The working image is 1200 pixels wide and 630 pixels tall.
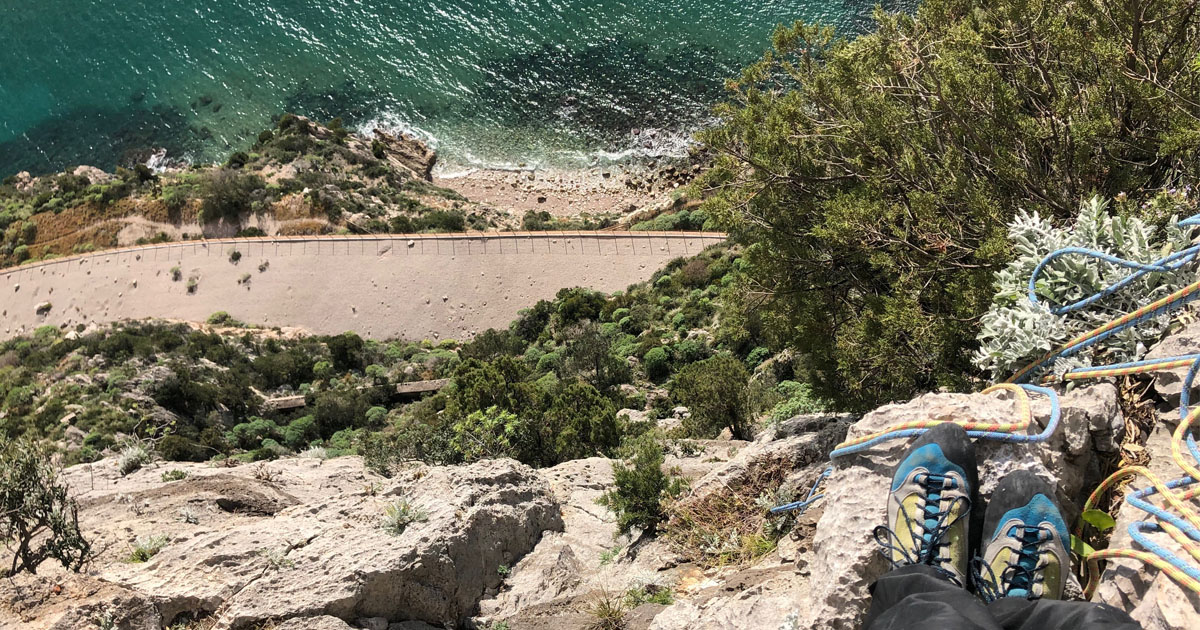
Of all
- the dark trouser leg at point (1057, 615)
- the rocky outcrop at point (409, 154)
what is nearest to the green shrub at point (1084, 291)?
the dark trouser leg at point (1057, 615)

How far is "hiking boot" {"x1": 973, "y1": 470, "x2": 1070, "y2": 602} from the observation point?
348 centimetres

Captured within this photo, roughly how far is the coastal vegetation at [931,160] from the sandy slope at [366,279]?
2756 centimetres

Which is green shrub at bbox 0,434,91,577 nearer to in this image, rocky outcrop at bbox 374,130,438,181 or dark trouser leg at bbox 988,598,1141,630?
dark trouser leg at bbox 988,598,1141,630

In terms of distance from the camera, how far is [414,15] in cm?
5253

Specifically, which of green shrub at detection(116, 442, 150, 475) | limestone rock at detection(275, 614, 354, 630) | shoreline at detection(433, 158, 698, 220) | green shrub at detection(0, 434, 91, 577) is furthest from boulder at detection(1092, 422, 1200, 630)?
shoreline at detection(433, 158, 698, 220)

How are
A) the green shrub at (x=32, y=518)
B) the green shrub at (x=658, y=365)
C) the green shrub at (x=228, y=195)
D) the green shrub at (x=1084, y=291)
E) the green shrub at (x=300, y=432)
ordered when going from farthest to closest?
1. the green shrub at (x=228, y=195)
2. the green shrub at (x=300, y=432)
3. the green shrub at (x=658, y=365)
4. the green shrub at (x=32, y=518)
5. the green shrub at (x=1084, y=291)

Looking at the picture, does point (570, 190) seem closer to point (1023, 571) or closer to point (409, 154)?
point (409, 154)

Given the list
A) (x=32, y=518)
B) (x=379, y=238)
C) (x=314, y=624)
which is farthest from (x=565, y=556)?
(x=379, y=238)

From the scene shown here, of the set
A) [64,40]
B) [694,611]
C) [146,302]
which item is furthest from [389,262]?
[64,40]

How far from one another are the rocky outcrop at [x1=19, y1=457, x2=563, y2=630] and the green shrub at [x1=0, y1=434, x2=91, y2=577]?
37cm

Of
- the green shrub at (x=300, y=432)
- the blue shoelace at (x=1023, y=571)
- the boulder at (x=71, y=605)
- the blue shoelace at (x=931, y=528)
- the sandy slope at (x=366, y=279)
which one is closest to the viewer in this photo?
the blue shoelace at (x=1023, y=571)

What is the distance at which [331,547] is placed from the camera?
686 cm

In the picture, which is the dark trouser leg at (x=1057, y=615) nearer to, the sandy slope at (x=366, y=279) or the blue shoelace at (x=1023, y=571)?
the blue shoelace at (x=1023, y=571)

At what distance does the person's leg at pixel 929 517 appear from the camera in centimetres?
355
